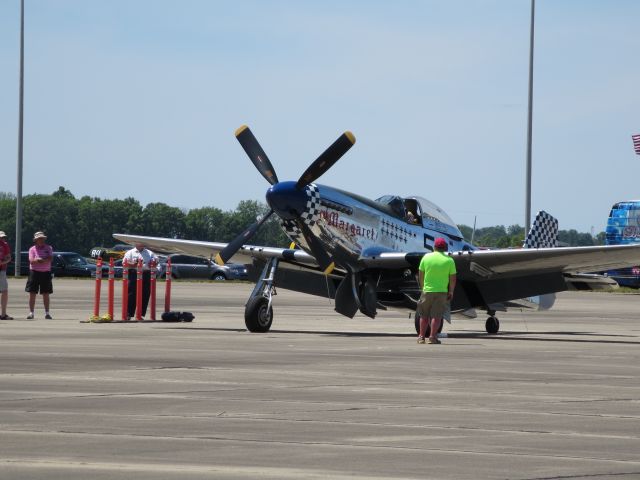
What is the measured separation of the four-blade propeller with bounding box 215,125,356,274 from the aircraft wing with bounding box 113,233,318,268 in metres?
0.85

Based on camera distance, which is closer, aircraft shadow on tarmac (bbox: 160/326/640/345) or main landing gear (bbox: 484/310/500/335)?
aircraft shadow on tarmac (bbox: 160/326/640/345)

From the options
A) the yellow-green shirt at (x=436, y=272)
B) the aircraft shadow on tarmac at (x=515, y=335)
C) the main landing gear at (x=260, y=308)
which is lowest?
the aircraft shadow on tarmac at (x=515, y=335)

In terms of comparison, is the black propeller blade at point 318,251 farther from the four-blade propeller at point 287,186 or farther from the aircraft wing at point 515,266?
the aircraft wing at point 515,266

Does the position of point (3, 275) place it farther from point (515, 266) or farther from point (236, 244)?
point (515, 266)

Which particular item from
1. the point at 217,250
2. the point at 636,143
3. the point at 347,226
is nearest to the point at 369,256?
the point at 347,226

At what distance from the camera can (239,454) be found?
807 cm

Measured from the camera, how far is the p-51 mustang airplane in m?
23.0

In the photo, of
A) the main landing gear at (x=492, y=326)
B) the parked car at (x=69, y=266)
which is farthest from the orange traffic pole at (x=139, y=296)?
the parked car at (x=69, y=266)

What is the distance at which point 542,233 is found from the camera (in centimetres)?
2780

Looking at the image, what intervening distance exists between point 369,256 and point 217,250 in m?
4.81

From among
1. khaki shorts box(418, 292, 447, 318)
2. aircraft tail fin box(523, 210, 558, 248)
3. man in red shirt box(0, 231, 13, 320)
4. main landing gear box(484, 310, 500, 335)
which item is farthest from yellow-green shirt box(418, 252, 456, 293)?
man in red shirt box(0, 231, 13, 320)

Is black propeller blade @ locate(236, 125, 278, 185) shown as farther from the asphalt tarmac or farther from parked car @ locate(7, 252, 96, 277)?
parked car @ locate(7, 252, 96, 277)

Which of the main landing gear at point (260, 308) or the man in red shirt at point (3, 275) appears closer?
the main landing gear at point (260, 308)

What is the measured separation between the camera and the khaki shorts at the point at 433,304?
2031cm
